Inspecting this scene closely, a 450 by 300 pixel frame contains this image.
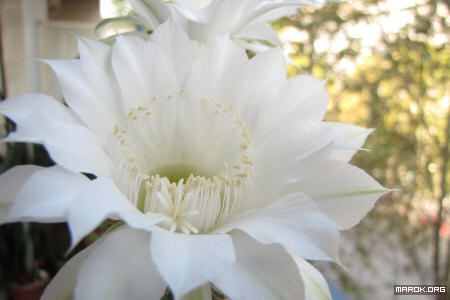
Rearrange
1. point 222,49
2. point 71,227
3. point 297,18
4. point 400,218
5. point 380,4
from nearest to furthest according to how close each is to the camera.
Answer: point 71,227 → point 222,49 → point 380,4 → point 297,18 → point 400,218

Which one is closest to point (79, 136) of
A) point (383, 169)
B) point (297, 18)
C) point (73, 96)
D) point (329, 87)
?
point (73, 96)

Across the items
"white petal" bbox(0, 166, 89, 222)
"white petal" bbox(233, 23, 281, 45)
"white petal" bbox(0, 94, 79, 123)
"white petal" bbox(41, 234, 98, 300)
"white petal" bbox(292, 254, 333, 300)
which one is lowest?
"white petal" bbox(292, 254, 333, 300)

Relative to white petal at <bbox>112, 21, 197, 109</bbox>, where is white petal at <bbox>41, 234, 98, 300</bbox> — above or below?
below

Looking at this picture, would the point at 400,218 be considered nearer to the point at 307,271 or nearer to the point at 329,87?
the point at 329,87

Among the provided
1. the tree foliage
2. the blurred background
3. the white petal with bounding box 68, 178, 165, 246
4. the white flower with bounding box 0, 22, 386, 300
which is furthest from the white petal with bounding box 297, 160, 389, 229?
the tree foliage

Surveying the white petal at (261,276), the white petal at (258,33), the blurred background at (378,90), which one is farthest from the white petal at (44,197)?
the blurred background at (378,90)

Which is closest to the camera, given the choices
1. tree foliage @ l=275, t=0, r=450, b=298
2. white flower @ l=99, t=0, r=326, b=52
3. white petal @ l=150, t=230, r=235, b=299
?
white petal @ l=150, t=230, r=235, b=299

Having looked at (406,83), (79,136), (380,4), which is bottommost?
(79,136)

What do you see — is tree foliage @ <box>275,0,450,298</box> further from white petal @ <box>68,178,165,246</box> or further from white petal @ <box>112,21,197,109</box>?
white petal @ <box>68,178,165,246</box>

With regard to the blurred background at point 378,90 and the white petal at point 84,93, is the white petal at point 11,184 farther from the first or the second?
the blurred background at point 378,90
